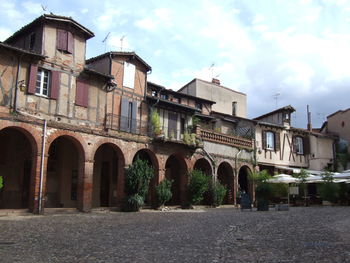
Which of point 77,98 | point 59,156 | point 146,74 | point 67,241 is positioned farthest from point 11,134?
point 67,241

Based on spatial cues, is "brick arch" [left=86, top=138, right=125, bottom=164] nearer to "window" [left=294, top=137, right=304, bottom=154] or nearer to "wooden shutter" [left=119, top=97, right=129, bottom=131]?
"wooden shutter" [left=119, top=97, right=129, bottom=131]

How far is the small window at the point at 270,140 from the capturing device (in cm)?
3444

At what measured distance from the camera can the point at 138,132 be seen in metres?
24.2

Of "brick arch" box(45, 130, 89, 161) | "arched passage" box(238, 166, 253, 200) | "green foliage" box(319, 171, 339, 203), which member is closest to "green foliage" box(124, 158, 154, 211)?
"brick arch" box(45, 130, 89, 161)

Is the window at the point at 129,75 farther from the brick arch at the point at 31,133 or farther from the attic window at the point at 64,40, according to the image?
the brick arch at the point at 31,133

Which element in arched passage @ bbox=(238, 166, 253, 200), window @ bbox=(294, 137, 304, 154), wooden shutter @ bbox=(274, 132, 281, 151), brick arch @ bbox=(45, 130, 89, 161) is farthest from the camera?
window @ bbox=(294, 137, 304, 154)

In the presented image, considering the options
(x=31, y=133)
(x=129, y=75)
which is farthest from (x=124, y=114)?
(x=31, y=133)

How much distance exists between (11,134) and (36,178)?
215 inches

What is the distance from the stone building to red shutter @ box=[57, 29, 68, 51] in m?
0.05

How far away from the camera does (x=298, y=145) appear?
123ft

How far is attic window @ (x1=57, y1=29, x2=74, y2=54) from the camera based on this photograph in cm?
2016

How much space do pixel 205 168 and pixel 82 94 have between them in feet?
38.0

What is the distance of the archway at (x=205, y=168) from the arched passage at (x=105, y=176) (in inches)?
262

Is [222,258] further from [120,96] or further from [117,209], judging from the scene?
[120,96]
